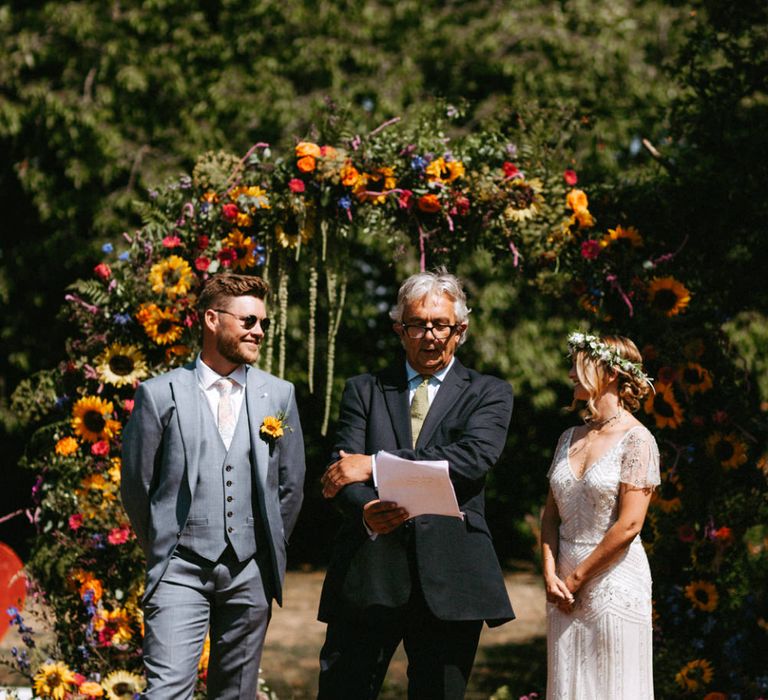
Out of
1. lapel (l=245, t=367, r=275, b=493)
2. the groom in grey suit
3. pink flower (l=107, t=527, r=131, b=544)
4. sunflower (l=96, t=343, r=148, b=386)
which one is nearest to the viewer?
the groom in grey suit

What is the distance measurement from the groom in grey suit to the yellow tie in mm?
497

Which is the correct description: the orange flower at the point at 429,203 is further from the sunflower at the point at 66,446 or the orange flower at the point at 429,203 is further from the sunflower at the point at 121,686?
the sunflower at the point at 121,686

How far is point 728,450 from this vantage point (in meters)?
4.95

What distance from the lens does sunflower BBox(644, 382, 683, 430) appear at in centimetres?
485

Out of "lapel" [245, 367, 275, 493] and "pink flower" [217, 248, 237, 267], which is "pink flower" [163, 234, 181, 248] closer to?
"pink flower" [217, 248, 237, 267]

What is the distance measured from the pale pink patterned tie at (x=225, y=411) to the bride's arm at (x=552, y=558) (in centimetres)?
114

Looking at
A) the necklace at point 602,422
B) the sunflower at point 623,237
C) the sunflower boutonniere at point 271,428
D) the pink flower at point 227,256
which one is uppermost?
the sunflower at point 623,237

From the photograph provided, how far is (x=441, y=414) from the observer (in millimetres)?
3371

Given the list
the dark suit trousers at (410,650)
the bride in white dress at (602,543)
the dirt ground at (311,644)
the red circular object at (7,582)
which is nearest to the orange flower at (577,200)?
the bride in white dress at (602,543)

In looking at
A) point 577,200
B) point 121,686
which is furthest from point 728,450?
point 121,686

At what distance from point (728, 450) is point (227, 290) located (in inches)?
105

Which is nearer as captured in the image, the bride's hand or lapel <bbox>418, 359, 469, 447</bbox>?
lapel <bbox>418, 359, 469, 447</bbox>

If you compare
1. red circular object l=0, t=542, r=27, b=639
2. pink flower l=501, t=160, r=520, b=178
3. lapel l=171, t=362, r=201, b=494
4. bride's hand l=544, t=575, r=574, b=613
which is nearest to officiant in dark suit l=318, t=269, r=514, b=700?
bride's hand l=544, t=575, r=574, b=613

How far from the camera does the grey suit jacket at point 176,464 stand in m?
3.45
